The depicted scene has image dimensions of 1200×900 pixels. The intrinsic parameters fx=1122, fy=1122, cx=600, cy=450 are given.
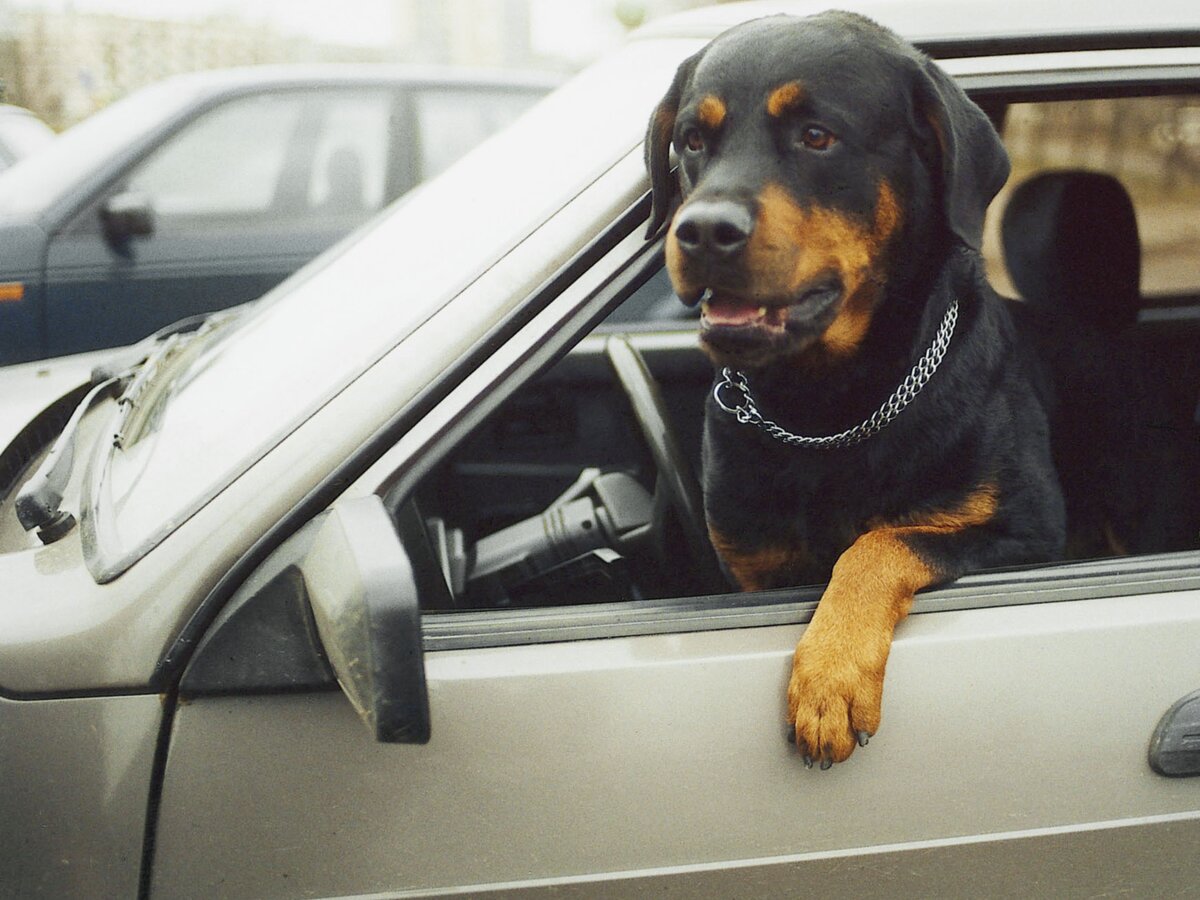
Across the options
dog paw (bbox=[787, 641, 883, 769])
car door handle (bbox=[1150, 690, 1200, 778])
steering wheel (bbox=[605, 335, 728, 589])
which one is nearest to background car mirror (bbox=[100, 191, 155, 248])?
steering wheel (bbox=[605, 335, 728, 589])

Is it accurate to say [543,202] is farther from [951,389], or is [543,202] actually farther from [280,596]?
[951,389]

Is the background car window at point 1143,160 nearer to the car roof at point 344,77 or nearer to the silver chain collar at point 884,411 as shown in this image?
the silver chain collar at point 884,411

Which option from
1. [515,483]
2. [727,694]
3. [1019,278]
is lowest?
[515,483]

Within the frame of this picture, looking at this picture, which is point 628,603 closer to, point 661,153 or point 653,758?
point 653,758

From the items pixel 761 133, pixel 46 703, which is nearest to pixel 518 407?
pixel 761 133

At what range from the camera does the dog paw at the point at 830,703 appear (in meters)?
1.25

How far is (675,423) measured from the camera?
284cm

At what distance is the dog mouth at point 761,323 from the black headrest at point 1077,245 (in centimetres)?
144

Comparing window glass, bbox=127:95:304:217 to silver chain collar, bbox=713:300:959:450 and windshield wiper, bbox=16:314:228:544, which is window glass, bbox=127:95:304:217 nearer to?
windshield wiper, bbox=16:314:228:544

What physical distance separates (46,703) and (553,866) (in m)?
0.58

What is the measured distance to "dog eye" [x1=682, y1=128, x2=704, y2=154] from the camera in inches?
64.0

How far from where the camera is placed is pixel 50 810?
119 cm

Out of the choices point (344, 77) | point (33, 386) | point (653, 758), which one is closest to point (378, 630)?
point (653, 758)

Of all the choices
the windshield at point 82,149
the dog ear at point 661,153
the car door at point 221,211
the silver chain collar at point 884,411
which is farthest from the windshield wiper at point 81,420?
the windshield at point 82,149
